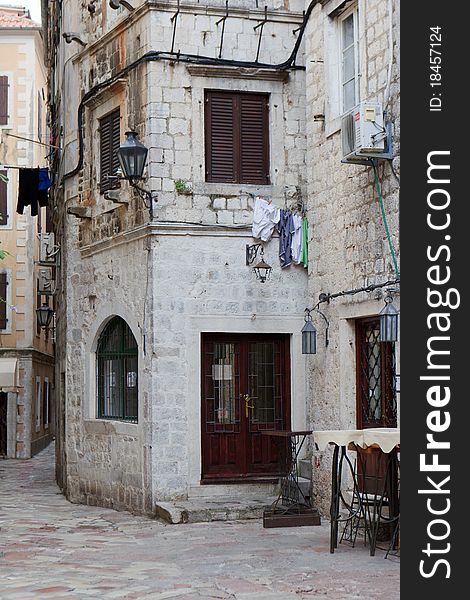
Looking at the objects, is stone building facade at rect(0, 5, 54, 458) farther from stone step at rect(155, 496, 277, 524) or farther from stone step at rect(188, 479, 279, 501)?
stone step at rect(155, 496, 277, 524)

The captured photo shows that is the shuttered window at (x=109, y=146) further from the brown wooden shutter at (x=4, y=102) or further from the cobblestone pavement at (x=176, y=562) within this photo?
the brown wooden shutter at (x=4, y=102)

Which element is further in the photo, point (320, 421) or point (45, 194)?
point (45, 194)

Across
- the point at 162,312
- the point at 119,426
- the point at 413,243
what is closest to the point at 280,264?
the point at 162,312

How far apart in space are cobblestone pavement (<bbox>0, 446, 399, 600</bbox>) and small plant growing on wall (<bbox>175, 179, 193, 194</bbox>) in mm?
4137

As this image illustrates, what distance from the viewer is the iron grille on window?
445 inches

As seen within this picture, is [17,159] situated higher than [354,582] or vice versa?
[17,159]

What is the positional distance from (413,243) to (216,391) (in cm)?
698

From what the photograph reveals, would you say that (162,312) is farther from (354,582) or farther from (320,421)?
(354,582)

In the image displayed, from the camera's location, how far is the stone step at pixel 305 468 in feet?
44.6

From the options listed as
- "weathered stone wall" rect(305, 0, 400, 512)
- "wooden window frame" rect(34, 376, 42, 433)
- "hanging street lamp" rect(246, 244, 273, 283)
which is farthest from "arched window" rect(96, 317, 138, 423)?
"wooden window frame" rect(34, 376, 42, 433)

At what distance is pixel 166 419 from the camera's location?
44.6ft

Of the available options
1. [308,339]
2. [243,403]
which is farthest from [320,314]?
[243,403]

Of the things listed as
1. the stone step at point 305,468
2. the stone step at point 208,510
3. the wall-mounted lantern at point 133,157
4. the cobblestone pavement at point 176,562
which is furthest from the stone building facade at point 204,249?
the cobblestone pavement at point 176,562

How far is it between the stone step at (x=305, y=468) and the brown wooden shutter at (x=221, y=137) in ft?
12.2
